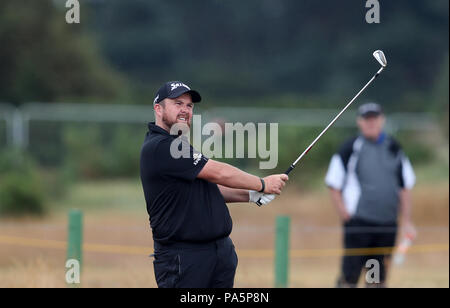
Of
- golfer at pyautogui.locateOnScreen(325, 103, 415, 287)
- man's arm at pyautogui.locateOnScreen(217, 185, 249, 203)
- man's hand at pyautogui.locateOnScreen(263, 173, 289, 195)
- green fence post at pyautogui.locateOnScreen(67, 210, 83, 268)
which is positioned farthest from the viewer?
golfer at pyautogui.locateOnScreen(325, 103, 415, 287)

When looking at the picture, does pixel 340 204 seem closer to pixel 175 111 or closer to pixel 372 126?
pixel 372 126

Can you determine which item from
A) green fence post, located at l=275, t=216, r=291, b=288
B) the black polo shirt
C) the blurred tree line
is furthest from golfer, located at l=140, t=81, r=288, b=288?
the blurred tree line

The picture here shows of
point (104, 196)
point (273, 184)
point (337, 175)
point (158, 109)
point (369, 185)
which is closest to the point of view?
point (273, 184)

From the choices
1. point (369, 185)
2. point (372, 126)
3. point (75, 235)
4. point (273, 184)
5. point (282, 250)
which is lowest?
point (282, 250)

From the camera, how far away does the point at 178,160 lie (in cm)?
652

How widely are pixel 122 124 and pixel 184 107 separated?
22.8 meters

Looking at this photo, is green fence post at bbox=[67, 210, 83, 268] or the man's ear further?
green fence post at bbox=[67, 210, 83, 268]

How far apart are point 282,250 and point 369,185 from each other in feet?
3.92

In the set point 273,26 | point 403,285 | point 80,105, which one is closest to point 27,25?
point 80,105

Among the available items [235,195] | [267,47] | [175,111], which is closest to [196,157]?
[175,111]

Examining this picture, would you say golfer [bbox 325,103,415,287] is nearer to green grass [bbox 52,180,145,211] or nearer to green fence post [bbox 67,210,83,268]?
green fence post [bbox 67,210,83,268]

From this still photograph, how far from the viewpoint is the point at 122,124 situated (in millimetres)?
29438

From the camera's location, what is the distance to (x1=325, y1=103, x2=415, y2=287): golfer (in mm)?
10516

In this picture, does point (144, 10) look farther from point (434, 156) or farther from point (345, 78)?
point (434, 156)
